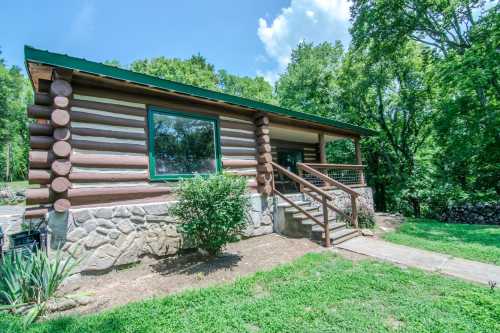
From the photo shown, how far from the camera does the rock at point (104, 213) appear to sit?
167 inches

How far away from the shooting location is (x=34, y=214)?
3744 mm

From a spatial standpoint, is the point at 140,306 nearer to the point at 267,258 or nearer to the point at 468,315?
the point at 267,258

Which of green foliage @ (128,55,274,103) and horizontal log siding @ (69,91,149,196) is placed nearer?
horizontal log siding @ (69,91,149,196)

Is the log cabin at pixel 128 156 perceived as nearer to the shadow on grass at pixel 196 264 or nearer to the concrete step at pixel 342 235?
the concrete step at pixel 342 235

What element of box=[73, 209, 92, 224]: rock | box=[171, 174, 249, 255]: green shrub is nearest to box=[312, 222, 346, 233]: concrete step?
box=[171, 174, 249, 255]: green shrub

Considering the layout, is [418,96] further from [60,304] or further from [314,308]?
[60,304]

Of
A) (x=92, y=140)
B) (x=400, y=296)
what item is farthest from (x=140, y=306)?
(x=400, y=296)

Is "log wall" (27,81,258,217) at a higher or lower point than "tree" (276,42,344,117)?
lower

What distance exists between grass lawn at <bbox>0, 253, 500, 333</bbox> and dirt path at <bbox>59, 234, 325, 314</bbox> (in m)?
0.37

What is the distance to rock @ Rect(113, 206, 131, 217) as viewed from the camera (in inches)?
175

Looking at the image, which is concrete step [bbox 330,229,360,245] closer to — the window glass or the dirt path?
the dirt path

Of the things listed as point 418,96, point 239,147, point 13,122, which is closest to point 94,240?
point 239,147

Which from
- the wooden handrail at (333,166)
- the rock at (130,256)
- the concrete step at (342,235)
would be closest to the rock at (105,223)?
the rock at (130,256)

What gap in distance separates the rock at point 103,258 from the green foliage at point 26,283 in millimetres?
799
